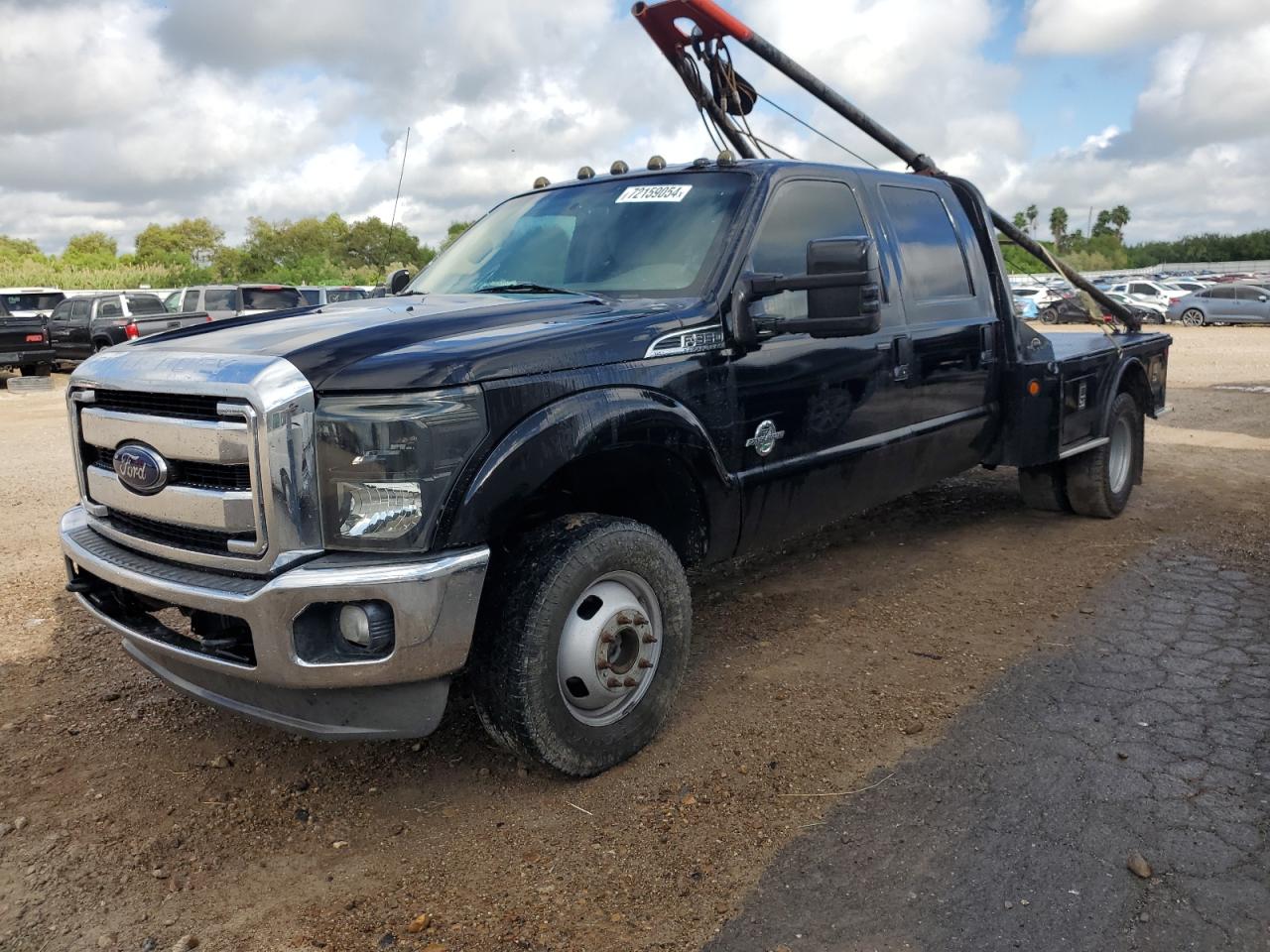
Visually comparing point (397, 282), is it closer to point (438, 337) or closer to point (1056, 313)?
point (438, 337)

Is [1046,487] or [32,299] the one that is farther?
[32,299]

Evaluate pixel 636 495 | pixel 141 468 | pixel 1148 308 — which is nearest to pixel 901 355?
pixel 636 495

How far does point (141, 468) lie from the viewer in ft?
9.71

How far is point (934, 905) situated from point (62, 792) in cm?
271

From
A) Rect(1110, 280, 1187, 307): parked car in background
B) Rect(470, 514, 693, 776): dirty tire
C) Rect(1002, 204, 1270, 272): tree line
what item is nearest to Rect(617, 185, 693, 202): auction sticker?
Rect(470, 514, 693, 776): dirty tire

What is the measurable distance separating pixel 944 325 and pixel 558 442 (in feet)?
8.80

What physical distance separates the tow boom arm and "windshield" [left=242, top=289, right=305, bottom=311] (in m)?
14.1

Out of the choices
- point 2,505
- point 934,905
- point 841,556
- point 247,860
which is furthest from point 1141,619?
point 2,505

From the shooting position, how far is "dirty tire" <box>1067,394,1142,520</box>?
20.5 ft

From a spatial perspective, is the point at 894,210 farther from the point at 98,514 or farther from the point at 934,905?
the point at 98,514

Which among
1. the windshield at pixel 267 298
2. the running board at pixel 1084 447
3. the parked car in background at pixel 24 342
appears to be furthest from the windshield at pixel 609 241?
the parked car in background at pixel 24 342

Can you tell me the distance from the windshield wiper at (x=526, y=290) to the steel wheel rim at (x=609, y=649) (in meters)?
1.15

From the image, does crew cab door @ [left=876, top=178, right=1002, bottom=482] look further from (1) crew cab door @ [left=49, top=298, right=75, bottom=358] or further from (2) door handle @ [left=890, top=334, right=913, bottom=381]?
(1) crew cab door @ [left=49, top=298, right=75, bottom=358]

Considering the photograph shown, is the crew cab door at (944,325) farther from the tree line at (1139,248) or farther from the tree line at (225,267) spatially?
the tree line at (1139,248)
